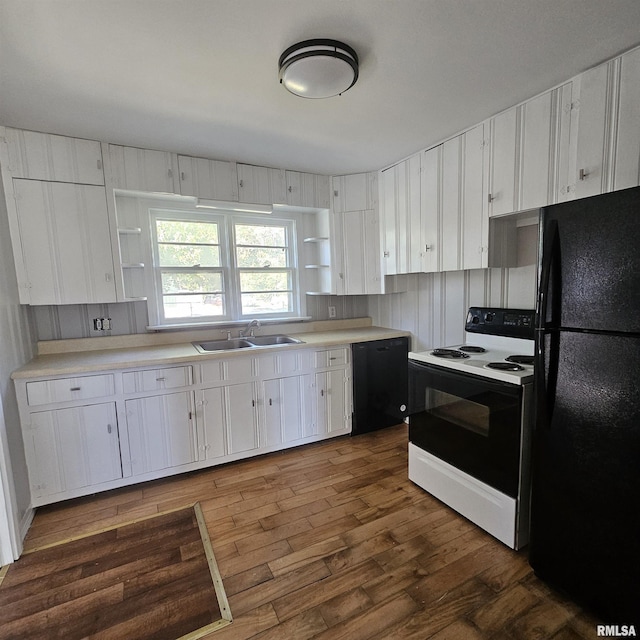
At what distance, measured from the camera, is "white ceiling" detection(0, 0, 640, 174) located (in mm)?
1286

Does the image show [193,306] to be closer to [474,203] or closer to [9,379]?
[9,379]

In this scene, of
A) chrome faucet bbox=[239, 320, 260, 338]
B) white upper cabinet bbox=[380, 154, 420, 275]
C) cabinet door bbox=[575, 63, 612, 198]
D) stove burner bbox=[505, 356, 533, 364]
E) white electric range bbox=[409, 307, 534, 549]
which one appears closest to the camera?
cabinet door bbox=[575, 63, 612, 198]

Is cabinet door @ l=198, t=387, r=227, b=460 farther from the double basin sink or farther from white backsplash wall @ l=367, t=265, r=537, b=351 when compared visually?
white backsplash wall @ l=367, t=265, r=537, b=351

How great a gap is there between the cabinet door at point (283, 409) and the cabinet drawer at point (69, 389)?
110 cm

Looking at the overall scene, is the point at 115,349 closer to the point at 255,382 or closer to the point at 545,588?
the point at 255,382

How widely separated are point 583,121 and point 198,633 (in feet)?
9.61

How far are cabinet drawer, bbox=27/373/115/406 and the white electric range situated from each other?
81.3 inches

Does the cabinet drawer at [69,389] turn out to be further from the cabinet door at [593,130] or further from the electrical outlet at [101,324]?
the cabinet door at [593,130]

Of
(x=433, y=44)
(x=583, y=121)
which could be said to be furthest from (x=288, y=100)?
(x=583, y=121)

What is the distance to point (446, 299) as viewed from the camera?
9.62 ft

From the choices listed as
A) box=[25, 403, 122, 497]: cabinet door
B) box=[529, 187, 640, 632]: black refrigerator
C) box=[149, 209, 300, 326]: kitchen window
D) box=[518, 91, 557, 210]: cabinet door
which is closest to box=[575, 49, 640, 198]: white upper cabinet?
box=[518, 91, 557, 210]: cabinet door

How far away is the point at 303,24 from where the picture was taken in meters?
1.34

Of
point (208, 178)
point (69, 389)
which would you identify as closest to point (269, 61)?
point (208, 178)

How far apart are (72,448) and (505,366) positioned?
2.71 m
